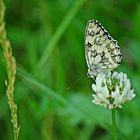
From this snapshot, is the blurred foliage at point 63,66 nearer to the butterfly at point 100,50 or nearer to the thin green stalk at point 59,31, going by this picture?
the thin green stalk at point 59,31

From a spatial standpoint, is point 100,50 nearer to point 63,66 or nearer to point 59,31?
point 59,31

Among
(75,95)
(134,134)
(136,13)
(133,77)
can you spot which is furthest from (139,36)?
(134,134)

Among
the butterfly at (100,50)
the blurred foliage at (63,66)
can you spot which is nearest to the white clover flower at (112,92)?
the butterfly at (100,50)

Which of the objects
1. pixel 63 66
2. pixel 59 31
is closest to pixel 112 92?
pixel 59 31

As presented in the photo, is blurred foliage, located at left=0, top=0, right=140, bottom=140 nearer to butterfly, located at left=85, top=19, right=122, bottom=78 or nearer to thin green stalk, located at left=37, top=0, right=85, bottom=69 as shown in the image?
thin green stalk, located at left=37, top=0, right=85, bottom=69

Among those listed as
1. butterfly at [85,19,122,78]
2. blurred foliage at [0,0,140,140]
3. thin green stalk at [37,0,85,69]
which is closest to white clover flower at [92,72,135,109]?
butterfly at [85,19,122,78]
